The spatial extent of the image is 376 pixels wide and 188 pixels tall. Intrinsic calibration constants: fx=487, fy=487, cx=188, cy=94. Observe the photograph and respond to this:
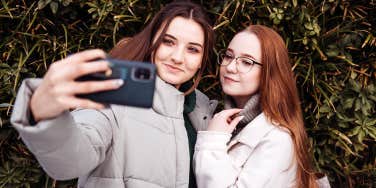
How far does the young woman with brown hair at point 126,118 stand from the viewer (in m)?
1.02

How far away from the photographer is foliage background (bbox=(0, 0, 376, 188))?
254 centimetres

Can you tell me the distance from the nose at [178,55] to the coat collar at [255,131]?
1.31 ft

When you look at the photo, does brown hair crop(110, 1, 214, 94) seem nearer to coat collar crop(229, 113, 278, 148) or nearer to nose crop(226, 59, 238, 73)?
nose crop(226, 59, 238, 73)

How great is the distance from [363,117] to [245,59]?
0.90 metres

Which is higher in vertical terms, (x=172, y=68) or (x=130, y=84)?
(x=130, y=84)

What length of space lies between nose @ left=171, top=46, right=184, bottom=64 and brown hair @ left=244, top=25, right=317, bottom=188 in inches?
14.3

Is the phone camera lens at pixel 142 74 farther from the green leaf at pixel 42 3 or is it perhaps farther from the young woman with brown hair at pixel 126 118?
the green leaf at pixel 42 3

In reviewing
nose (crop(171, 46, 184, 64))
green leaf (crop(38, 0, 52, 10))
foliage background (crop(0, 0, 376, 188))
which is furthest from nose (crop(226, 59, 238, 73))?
green leaf (crop(38, 0, 52, 10))

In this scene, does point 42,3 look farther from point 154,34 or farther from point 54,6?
point 154,34

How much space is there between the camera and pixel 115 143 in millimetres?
1517

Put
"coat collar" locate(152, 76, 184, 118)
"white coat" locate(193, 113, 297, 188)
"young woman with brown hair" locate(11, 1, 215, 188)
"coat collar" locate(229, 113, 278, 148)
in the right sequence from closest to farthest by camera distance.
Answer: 1. "young woman with brown hair" locate(11, 1, 215, 188)
2. "coat collar" locate(152, 76, 184, 118)
3. "white coat" locate(193, 113, 297, 188)
4. "coat collar" locate(229, 113, 278, 148)

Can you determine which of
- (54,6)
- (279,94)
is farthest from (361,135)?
(54,6)

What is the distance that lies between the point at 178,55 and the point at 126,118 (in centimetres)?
37

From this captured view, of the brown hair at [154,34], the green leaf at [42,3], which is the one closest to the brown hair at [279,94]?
the brown hair at [154,34]
